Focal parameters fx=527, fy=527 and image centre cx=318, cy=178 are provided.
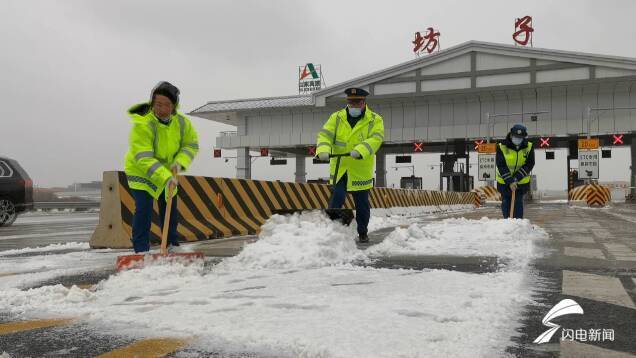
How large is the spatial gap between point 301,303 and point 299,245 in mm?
1928

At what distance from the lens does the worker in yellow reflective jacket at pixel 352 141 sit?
22.1 ft

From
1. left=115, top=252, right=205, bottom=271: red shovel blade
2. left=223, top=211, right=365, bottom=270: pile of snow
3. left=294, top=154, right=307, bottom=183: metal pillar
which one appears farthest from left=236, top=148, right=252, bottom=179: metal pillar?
left=115, top=252, right=205, bottom=271: red shovel blade

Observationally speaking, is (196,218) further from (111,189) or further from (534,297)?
(534,297)

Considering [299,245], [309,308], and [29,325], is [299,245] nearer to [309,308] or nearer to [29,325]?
[309,308]

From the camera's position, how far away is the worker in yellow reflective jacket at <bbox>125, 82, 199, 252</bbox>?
4688 millimetres

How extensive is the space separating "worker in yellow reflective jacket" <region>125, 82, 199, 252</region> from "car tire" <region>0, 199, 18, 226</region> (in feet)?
32.6

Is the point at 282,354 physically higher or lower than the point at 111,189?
Result: lower

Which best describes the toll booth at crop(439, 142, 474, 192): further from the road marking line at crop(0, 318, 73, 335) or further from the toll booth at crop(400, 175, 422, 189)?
the road marking line at crop(0, 318, 73, 335)

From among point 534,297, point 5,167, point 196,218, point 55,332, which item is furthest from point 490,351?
point 5,167

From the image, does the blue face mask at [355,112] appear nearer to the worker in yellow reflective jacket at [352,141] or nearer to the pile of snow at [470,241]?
the worker in yellow reflective jacket at [352,141]

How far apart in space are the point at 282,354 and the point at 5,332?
1.47 meters

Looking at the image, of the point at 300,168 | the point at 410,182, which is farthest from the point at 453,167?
the point at 300,168

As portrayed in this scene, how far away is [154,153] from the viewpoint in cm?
486

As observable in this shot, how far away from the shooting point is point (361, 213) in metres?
7.09
